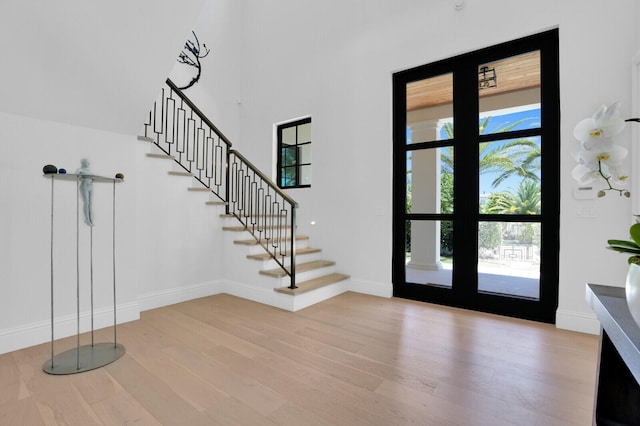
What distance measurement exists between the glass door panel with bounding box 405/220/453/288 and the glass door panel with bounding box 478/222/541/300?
36cm

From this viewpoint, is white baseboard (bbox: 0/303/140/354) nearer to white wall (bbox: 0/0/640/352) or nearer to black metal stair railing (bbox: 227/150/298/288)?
white wall (bbox: 0/0/640/352)

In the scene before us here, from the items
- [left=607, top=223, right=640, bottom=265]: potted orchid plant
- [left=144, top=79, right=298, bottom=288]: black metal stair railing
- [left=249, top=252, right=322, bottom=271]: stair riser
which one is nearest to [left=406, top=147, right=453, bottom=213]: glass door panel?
[left=249, top=252, right=322, bottom=271]: stair riser

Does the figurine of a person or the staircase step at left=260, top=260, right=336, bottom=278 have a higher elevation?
the figurine of a person

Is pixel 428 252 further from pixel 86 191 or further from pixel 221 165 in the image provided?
pixel 86 191

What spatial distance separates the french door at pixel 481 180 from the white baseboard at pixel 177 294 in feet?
7.53

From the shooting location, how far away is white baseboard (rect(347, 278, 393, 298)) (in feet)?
12.5

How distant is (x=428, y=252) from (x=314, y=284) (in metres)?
1.44

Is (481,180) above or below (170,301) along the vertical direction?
above

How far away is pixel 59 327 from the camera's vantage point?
254 cm

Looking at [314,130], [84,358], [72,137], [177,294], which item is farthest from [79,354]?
[314,130]

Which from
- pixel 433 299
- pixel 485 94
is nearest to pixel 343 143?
pixel 485 94

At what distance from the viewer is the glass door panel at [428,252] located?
11.6 feet

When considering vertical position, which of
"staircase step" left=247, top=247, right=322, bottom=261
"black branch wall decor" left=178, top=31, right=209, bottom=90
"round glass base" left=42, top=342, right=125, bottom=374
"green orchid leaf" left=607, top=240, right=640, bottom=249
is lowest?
"round glass base" left=42, top=342, right=125, bottom=374

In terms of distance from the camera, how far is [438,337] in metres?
2.59
